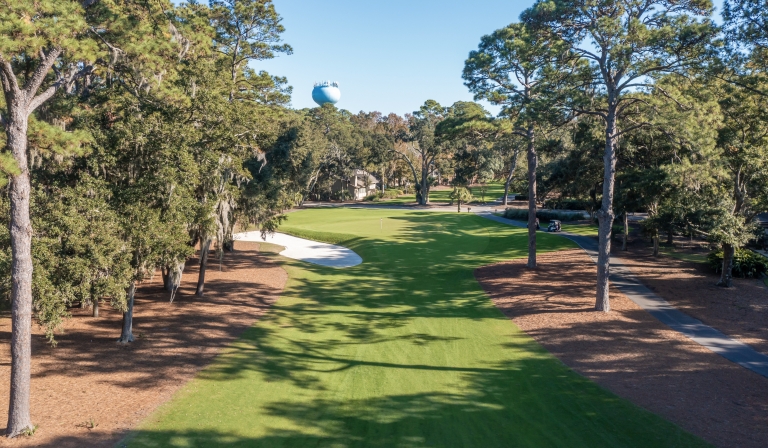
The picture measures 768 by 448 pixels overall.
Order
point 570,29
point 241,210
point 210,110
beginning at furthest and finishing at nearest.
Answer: point 241,210 → point 570,29 → point 210,110

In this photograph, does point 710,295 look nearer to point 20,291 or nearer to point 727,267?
point 727,267

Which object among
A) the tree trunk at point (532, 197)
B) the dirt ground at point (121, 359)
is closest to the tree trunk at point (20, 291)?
the dirt ground at point (121, 359)

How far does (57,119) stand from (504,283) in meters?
19.8

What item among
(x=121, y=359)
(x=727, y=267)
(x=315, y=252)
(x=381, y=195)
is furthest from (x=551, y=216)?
(x=121, y=359)

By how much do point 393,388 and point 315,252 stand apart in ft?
75.3

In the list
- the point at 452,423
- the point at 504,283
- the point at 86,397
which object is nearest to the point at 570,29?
the point at 504,283

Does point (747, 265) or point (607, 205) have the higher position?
point (607, 205)

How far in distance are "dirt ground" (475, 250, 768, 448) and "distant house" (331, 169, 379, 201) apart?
61836 mm

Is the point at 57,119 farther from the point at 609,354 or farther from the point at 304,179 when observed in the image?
the point at 609,354

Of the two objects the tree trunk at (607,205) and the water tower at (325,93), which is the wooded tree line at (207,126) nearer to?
the tree trunk at (607,205)

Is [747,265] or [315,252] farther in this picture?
[315,252]

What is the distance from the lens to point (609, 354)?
1438cm

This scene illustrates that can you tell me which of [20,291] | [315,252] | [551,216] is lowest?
[315,252]

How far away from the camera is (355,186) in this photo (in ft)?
278
